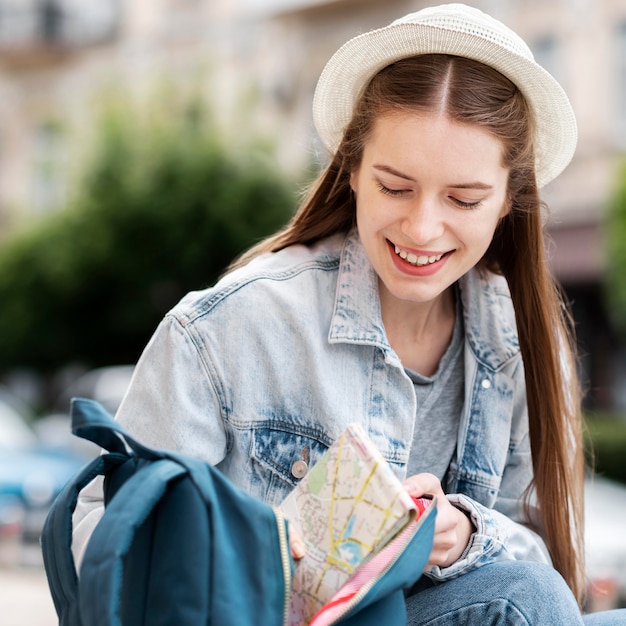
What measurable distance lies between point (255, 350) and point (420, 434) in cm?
44

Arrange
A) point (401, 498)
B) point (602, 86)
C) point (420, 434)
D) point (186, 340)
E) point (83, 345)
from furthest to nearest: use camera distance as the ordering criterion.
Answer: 1. point (83, 345)
2. point (602, 86)
3. point (420, 434)
4. point (186, 340)
5. point (401, 498)

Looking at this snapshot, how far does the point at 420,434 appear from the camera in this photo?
2.28 metres

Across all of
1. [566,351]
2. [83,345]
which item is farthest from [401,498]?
[83,345]

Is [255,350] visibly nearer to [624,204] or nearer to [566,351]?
[566,351]

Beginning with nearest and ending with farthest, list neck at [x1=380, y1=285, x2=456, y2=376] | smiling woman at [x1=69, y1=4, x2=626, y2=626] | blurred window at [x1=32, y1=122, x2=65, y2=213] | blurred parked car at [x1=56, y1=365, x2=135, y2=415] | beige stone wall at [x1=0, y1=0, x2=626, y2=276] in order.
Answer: smiling woman at [x1=69, y1=4, x2=626, y2=626]
neck at [x1=380, y1=285, x2=456, y2=376]
blurred parked car at [x1=56, y1=365, x2=135, y2=415]
beige stone wall at [x1=0, y1=0, x2=626, y2=276]
blurred window at [x1=32, y1=122, x2=65, y2=213]

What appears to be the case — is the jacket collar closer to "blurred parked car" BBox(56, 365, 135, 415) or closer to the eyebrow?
the eyebrow

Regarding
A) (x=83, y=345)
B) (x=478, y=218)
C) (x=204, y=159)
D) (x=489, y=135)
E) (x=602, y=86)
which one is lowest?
(x=83, y=345)

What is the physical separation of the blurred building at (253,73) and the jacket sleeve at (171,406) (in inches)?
332

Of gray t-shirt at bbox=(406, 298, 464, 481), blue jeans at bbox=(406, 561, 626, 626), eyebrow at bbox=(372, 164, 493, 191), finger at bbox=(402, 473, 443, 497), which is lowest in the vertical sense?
blue jeans at bbox=(406, 561, 626, 626)

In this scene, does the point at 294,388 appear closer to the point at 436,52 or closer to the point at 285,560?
the point at 285,560

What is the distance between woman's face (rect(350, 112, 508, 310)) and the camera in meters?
1.97

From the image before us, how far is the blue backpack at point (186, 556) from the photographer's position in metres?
1.50

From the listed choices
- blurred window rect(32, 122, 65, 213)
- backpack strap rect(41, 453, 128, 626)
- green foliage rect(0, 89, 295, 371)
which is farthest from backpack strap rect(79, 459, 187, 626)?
blurred window rect(32, 122, 65, 213)

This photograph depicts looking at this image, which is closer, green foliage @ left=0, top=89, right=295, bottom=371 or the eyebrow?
the eyebrow
